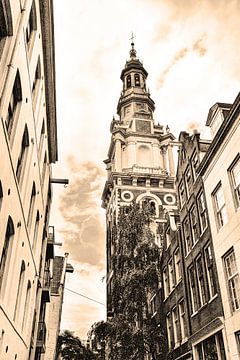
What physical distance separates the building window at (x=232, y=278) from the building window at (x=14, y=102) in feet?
35.6

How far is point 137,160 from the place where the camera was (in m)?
59.7

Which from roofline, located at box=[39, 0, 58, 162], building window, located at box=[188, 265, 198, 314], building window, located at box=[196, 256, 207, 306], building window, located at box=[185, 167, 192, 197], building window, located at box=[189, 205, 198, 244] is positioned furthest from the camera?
building window, located at box=[185, 167, 192, 197]

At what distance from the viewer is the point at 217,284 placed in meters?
18.2

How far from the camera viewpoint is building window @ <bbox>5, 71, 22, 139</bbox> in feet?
43.1

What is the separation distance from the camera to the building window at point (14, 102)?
517 inches

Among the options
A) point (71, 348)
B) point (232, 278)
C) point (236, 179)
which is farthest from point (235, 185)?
point (71, 348)

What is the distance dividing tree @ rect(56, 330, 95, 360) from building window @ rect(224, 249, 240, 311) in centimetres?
1848

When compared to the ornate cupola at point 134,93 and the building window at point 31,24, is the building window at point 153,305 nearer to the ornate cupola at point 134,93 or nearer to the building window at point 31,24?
the building window at point 31,24

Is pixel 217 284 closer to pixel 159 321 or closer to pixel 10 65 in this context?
pixel 159 321

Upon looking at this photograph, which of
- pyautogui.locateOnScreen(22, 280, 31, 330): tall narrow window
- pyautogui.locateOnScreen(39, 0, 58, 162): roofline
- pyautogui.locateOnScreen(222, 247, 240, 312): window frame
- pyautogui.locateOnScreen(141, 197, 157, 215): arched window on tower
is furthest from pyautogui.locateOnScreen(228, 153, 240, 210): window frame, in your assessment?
pyautogui.locateOnScreen(141, 197, 157, 215): arched window on tower

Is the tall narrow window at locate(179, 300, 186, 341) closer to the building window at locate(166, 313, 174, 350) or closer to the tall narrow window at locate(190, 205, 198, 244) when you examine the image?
the building window at locate(166, 313, 174, 350)

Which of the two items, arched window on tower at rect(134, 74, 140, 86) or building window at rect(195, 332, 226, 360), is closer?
building window at rect(195, 332, 226, 360)

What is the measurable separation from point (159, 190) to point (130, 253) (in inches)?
1107

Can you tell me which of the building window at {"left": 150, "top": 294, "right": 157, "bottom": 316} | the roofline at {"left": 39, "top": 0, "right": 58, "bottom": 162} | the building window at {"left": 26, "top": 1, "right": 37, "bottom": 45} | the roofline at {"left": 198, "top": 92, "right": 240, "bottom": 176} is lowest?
the building window at {"left": 150, "top": 294, "right": 157, "bottom": 316}
